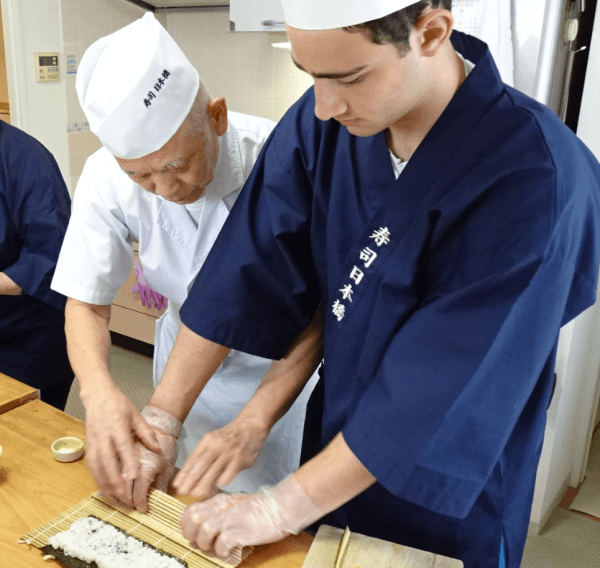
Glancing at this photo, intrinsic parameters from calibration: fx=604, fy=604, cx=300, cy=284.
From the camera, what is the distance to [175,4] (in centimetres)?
335

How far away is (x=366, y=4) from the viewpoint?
671 mm

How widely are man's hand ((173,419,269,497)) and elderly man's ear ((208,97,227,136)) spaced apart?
0.59 m

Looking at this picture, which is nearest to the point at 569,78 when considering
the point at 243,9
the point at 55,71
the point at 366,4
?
the point at 243,9

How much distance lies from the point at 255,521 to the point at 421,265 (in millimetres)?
430

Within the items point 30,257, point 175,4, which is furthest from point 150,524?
point 175,4

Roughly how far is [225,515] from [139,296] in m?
2.57

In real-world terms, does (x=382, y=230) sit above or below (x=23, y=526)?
above

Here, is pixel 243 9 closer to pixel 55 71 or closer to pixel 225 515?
pixel 55 71

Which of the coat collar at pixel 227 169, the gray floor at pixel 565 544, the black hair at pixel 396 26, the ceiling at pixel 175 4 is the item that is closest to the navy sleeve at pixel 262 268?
the coat collar at pixel 227 169

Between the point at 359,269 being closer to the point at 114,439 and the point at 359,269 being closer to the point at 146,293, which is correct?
the point at 114,439

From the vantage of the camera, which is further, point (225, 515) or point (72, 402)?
point (72, 402)

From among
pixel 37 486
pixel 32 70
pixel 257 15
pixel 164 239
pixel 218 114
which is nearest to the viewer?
pixel 37 486

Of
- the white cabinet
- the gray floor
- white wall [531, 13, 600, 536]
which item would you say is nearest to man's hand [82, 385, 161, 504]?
white wall [531, 13, 600, 536]

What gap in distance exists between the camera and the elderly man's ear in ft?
3.95
